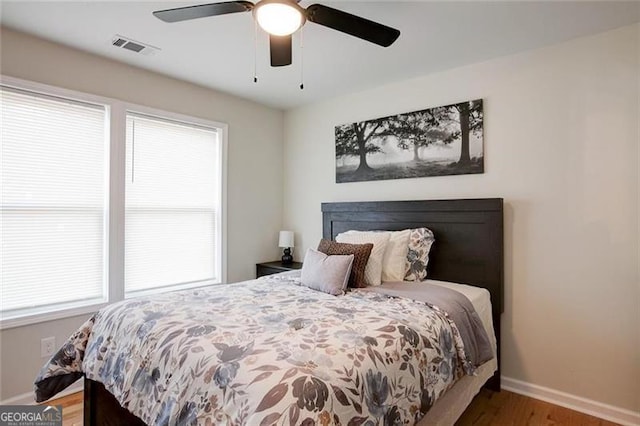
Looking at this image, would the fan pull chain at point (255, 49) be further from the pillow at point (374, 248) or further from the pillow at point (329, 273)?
the pillow at point (374, 248)

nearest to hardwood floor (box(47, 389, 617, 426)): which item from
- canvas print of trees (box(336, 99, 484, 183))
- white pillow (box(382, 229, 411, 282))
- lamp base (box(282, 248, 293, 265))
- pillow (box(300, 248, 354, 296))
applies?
white pillow (box(382, 229, 411, 282))

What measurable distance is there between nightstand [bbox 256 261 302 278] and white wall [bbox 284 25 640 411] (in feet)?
5.45

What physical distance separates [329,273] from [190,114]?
2.11 m

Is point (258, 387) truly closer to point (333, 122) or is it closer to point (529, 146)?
point (529, 146)

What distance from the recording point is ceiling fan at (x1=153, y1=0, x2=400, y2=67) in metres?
1.60

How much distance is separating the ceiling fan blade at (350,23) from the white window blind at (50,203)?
6.81ft

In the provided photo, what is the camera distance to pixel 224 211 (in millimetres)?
3643

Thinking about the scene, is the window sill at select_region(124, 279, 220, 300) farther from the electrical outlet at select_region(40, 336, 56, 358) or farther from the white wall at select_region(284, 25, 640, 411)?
the white wall at select_region(284, 25, 640, 411)

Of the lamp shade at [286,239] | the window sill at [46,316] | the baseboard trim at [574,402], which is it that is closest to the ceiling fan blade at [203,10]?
the window sill at [46,316]

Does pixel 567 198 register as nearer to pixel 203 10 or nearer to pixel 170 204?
pixel 203 10

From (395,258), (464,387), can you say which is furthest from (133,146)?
(464,387)

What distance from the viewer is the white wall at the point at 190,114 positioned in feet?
8.01

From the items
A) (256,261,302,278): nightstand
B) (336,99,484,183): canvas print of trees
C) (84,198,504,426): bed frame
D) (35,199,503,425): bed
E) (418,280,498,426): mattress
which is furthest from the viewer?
(256,261,302,278): nightstand

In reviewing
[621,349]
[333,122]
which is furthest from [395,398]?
[333,122]
